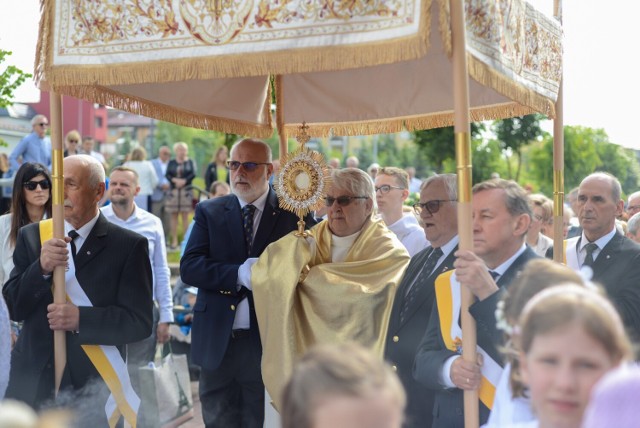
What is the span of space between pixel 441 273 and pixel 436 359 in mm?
603

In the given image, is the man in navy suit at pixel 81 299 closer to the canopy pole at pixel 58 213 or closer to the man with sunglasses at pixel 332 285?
the canopy pole at pixel 58 213

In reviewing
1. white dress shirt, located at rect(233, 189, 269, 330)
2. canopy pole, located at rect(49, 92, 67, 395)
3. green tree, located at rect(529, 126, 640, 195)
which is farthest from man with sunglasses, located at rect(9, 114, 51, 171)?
green tree, located at rect(529, 126, 640, 195)

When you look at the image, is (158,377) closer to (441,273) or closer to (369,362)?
(441,273)

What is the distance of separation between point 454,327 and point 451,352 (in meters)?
0.12

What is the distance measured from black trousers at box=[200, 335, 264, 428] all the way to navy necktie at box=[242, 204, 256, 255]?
60 centimetres

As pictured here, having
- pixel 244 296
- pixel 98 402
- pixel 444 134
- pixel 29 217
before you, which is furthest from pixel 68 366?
pixel 444 134

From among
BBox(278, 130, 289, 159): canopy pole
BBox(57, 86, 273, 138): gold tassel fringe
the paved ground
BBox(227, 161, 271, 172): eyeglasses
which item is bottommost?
the paved ground

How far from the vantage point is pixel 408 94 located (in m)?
6.10

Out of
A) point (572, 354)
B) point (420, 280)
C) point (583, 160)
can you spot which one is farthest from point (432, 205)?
point (583, 160)

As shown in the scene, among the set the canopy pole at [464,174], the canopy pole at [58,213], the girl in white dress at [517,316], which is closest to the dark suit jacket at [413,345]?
the canopy pole at [464,174]

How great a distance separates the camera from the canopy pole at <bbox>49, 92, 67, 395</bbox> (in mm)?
4730

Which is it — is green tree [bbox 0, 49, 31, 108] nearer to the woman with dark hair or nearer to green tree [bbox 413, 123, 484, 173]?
the woman with dark hair

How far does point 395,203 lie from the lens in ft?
23.4

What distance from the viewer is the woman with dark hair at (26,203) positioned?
20.7ft
